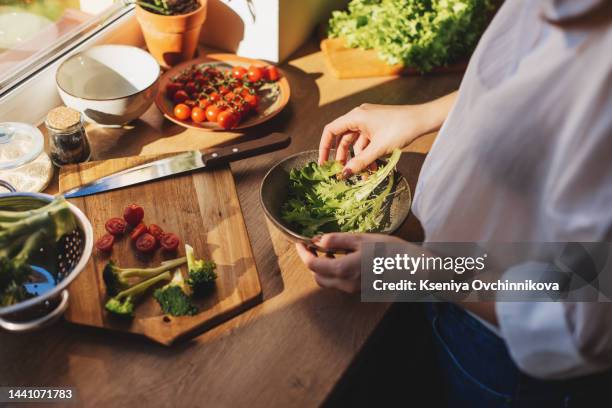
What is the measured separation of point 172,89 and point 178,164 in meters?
0.31

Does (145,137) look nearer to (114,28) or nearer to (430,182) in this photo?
(114,28)

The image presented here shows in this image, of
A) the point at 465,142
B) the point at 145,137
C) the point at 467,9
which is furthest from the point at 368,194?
the point at 467,9

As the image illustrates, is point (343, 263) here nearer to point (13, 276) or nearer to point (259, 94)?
point (13, 276)

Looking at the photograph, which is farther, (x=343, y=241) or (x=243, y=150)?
(x=243, y=150)

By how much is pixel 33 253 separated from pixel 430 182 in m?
0.70

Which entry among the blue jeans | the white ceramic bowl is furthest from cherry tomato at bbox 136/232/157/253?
the blue jeans

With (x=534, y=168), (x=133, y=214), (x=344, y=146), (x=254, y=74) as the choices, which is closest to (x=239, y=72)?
(x=254, y=74)

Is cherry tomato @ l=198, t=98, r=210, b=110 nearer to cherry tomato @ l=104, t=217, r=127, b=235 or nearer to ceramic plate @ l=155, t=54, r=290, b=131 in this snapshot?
ceramic plate @ l=155, t=54, r=290, b=131

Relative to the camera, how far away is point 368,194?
4.07 ft

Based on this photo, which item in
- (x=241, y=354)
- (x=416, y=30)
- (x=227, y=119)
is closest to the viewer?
(x=241, y=354)

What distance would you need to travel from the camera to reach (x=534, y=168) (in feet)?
2.68

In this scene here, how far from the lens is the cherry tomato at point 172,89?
1.55 metres

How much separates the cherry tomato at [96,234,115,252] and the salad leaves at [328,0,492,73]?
1.03 metres

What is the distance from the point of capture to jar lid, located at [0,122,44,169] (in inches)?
48.6
